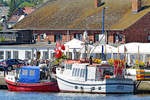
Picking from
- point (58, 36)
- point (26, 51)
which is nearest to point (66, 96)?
point (26, 51)

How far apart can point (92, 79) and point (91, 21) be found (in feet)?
111

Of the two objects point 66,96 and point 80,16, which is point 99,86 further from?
point 80,16

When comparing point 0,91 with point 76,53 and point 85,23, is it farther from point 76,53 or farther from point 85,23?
point 85,23

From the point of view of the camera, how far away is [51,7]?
112875mm

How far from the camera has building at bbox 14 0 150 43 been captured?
311 ft

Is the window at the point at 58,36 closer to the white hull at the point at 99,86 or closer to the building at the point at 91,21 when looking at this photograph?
the building at the point at 91,21

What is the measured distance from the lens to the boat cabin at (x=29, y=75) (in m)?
70.1

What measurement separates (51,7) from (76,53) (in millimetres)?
22918

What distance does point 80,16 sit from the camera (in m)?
104

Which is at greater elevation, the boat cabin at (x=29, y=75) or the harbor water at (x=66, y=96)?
the boat cabin at (x=29, y=75)

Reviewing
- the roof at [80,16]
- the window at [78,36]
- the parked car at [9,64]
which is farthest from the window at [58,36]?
the parked car at [9,64]

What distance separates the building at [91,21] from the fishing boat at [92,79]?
25605 mm

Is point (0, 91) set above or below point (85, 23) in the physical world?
below

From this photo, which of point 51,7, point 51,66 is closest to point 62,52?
point 51,66
